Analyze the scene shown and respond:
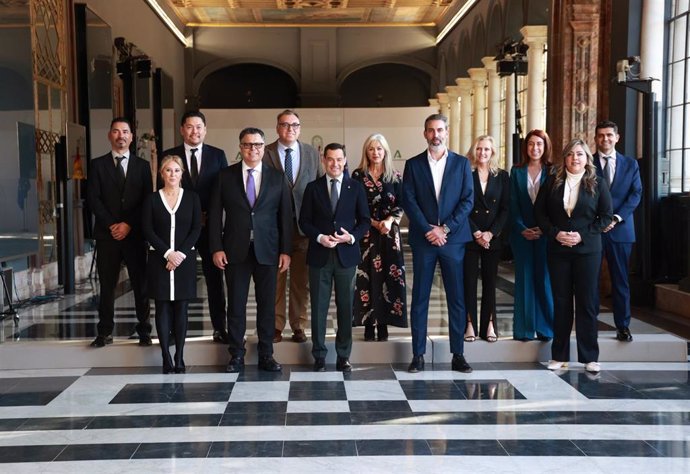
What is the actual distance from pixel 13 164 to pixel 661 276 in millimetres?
7053

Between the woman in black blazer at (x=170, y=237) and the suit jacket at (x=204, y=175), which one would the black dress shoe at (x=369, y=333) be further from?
the suit jacket at (x=204, y=175)

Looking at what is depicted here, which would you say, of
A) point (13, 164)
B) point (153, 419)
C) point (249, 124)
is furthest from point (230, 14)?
point (153, 419)

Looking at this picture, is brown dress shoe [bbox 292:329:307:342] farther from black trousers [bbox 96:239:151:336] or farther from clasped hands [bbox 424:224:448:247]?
clasped hands [bbox 424:224:448:247]

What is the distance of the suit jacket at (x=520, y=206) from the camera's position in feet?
21.0

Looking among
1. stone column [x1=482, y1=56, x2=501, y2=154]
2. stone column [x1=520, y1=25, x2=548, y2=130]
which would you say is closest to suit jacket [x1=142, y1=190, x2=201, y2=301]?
stone column [x1=520, y1=25, x2=548, y2=130]

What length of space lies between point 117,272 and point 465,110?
760 inches

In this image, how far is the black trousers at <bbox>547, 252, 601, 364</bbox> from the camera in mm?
6016

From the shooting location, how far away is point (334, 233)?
5.98 m

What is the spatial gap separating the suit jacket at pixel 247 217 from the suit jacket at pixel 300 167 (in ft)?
0.98

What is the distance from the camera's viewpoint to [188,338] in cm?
678

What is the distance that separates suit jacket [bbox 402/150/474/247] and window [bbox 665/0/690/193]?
4.79 m

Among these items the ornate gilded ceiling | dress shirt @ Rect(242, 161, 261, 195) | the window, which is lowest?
dress shirt @ Rect(242, 161, 261, 195)

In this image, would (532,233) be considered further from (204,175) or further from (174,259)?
(174,259)

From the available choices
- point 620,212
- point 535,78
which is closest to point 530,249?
point 620,212
